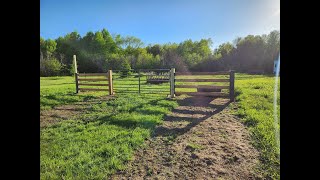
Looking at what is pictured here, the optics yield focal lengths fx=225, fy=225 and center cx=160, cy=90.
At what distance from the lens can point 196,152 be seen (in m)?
2.31

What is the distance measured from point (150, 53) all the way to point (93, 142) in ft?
5.38

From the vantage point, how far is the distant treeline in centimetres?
312

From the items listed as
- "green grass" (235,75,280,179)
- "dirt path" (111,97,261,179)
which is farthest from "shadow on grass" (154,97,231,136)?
"green grass" (235,75,280,179)

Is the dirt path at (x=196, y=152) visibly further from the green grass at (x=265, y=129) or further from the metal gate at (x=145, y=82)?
the metal gate at (x=145, y=82)

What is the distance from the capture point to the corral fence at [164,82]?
217 inches

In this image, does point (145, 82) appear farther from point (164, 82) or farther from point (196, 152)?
point (196, 152)

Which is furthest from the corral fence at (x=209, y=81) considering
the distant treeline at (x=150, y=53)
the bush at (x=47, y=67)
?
the bush at (x=47, y=67)

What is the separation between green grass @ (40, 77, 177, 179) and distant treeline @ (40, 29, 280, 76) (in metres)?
0.69

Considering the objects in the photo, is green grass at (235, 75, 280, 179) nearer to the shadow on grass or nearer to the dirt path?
the dirt path

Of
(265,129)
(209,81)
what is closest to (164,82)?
(209,81)

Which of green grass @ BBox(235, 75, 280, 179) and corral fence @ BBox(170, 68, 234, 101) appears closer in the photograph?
green grass @ BBox(235, 75, 280, 179)

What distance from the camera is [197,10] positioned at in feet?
4.26
